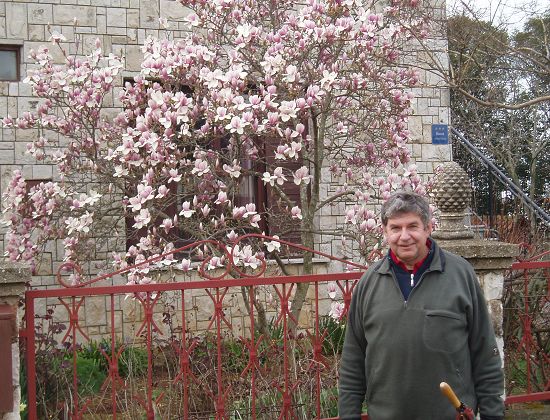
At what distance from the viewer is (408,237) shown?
3.00 meters

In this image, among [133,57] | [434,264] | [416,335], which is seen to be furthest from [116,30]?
[416,335]

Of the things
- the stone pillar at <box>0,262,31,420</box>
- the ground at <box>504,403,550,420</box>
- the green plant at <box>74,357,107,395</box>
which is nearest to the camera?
the stone pillar at <box>0,262,31,420</box>

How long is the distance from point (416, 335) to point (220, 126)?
10.8 ft

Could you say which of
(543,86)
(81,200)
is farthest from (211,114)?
(543,86)

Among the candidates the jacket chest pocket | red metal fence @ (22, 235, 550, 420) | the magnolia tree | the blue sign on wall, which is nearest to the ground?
red metal fence @ (22, 235, 550, 420)

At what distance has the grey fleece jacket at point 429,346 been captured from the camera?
289cm

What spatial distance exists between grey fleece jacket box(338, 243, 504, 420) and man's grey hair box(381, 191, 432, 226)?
6.4 inches

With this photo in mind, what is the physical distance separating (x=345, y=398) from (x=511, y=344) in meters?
3.34

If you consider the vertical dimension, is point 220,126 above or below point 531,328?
above

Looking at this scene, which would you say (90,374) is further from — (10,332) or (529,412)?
(529,412)

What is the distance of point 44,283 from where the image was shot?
8.04 metres

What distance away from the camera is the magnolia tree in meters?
5.77

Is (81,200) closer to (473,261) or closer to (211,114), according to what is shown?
(211,114)

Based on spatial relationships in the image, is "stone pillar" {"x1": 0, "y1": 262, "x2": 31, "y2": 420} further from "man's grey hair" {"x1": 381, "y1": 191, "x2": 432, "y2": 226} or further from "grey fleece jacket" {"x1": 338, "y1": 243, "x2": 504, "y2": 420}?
"man's grey hair" {"x1": 381, "y1": 191, "x2": 432, "y2": 226}
